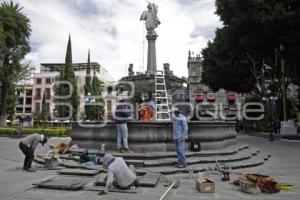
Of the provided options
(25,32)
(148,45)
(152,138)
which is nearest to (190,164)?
(152,138)

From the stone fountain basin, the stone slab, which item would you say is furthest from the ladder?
the stone slab

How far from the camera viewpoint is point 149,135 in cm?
1202

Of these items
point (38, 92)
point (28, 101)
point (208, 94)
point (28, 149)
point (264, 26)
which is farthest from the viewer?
point (28, 101)

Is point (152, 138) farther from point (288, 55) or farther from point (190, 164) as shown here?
point (288, 55)

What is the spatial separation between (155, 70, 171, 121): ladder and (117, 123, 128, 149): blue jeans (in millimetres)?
7658

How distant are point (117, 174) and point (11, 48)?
3426 cm

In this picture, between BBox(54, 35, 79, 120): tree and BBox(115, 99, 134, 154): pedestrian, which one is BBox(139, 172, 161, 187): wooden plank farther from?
BBox(54, 35, 79, 120): tree

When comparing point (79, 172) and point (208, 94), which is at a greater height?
point (208, 94)

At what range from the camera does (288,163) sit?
42.7 feet

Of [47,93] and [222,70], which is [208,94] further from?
[222,70]

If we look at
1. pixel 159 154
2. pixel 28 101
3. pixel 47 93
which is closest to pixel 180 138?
pixel 159 154

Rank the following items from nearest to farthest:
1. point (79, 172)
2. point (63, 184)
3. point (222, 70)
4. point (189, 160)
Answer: point (63, 184), point (79, 172), point (189, 160), point (222, 70)

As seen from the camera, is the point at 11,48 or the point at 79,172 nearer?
the point at 79,172

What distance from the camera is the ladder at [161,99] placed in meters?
19.5
